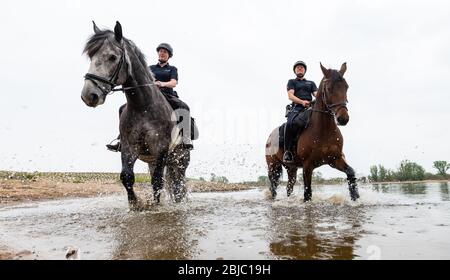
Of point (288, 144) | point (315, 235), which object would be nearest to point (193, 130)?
point (288, 144)

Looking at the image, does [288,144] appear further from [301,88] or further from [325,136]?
[301,88]

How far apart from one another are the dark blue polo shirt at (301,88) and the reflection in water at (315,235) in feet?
16.0

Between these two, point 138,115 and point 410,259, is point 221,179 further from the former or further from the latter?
point 410,259

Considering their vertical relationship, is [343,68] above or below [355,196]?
above

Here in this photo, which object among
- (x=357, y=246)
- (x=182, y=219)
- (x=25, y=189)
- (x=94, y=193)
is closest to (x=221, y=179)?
(x=94, y=193)

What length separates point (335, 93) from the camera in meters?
8.09

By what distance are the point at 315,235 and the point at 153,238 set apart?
6.17 ft

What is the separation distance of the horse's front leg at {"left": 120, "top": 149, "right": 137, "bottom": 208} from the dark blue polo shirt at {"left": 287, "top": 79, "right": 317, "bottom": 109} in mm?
5073

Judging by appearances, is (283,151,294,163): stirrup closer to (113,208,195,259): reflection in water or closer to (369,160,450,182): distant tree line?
(113,208,195,259): reflection in water

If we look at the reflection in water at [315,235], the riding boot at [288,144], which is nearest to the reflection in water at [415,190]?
the riding boot at [288,144]

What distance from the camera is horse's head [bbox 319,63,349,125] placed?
25.5 ft

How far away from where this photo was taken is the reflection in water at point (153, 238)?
11.4 feet
